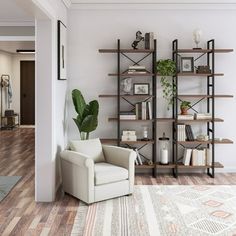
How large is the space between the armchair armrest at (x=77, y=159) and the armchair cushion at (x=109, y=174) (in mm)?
190

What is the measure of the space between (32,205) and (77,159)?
2.50 feet

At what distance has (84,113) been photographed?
17.6 ft

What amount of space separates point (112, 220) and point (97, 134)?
229 cm

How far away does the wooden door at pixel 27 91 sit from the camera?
12.4 meters

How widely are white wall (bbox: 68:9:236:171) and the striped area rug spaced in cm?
166

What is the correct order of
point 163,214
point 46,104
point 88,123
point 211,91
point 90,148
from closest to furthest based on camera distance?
point 163,214, point 46,104, point 90,148, point 88,123, point 211,91

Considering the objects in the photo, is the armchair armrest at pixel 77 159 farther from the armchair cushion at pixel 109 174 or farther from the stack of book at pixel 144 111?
the stack of book at pixel 144 111

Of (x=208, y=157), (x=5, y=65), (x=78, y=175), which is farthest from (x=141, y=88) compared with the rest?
(x=5, y=65)

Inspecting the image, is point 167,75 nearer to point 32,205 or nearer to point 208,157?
point 208,157

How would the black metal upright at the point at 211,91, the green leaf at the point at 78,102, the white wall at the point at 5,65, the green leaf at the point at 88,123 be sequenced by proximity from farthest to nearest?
the white wall at the point at 5,65 < the black metal upright at the point at 211,91 < the green leaf at the point at 78,102 < the green leaf at the point at 88,123

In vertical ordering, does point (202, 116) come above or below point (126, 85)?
below

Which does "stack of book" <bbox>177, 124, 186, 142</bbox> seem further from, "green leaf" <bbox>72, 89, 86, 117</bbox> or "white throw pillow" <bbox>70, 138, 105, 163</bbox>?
"green leaf" <bbox>72, 89, 86, 117</bbox>

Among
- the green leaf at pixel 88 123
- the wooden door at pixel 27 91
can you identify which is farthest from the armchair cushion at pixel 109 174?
the wooden door at pixel 27 91

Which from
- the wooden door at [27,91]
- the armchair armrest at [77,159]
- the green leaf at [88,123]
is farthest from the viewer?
the wooden door at [27,91]
